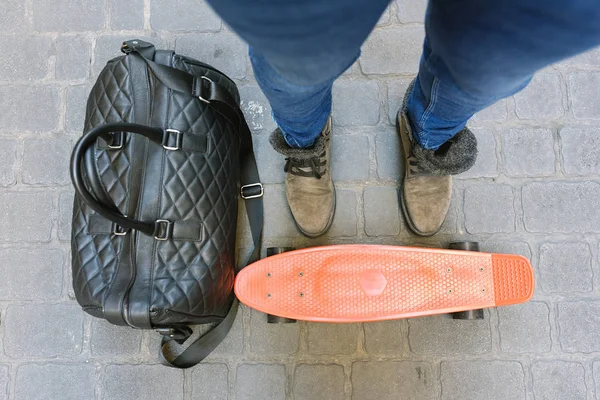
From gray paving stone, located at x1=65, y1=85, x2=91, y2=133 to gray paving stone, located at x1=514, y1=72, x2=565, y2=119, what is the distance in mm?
1399

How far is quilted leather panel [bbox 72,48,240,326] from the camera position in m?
1.07

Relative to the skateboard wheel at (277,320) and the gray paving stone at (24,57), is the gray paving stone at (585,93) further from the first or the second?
the gray paving stone at (24,57)

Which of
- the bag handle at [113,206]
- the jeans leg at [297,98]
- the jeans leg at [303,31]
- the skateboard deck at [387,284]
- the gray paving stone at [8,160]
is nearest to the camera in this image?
the jeans leg at [303,31]

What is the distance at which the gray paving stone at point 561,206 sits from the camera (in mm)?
1300

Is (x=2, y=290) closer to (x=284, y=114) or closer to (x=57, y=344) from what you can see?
(x=57, y=344)

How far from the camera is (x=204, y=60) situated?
1399 mm

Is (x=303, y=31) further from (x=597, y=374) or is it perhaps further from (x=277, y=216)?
(x=597, y=374)

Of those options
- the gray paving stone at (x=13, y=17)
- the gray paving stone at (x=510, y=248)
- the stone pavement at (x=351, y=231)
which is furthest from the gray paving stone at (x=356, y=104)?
the gray paving stone at (x=13, y=17)

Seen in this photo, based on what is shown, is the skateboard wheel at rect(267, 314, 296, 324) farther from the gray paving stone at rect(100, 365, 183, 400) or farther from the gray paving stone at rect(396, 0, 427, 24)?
the gray paving stone at rect(396, 0, 427, 24)

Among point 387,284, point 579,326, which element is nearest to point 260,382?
point 387,284

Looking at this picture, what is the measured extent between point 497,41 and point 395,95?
81cm

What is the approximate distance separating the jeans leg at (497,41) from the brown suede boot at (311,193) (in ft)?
1.52

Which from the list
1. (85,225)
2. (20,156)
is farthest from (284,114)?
(20,156)

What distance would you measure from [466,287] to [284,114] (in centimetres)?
72
